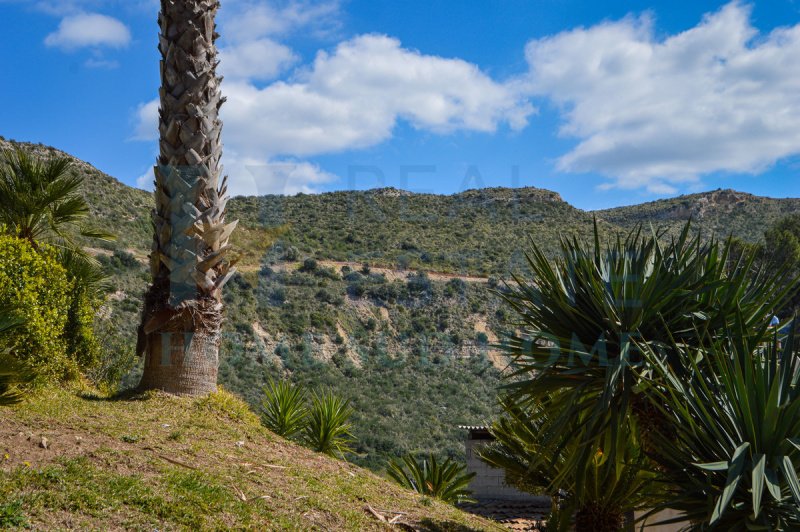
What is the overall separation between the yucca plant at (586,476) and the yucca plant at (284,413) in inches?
146

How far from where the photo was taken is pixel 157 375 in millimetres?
8703

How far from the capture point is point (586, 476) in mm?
7566

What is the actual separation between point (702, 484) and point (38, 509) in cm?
491

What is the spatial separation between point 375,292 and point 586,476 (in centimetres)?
2695

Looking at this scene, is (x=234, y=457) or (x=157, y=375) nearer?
(x=234, y=457)

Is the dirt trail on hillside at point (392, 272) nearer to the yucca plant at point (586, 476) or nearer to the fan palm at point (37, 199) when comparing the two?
the fan palm at point (37, 199)

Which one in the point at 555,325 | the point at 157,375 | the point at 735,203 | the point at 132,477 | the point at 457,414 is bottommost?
the point at 457,414

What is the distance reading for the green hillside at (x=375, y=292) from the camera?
25.1 m

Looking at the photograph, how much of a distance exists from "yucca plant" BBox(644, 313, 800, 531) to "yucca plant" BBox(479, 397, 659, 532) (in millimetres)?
683

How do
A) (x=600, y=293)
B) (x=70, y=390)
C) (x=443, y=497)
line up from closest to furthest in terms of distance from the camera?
(x=600, y=293), (x=70, y=390), (x=443, y=497)

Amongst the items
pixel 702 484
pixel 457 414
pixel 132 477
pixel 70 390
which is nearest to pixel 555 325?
pixel 702 484

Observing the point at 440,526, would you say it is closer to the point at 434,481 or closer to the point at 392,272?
the point at 434,481

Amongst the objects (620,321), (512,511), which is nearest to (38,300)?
(620,321)

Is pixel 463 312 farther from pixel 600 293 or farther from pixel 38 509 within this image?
pixel 38 509
